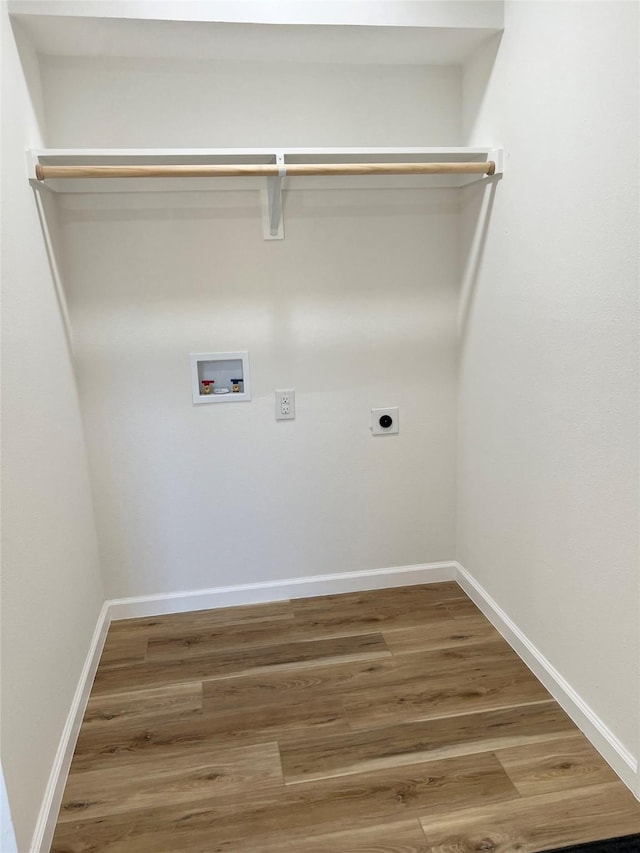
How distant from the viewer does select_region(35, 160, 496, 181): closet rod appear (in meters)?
1.80

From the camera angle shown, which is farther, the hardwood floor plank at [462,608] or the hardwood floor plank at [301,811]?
the hardwood floor plank at [462,608]

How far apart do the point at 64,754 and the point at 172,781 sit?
0.30 meters

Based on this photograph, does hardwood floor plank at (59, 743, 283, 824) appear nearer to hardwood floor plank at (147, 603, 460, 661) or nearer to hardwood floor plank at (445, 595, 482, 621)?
hardwood floor plank at (147, 603, 460, 661)

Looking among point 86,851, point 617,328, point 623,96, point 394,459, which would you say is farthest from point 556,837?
point 623,96

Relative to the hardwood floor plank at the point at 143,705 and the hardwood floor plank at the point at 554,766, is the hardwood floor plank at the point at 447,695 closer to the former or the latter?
the hardwood floor plank at the point at 554,766

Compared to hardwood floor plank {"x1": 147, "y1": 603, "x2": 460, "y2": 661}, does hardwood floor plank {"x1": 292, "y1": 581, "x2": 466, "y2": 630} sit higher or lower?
higher

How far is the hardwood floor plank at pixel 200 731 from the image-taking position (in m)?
1.77

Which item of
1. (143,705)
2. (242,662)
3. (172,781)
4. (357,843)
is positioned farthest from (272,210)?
(357,843)

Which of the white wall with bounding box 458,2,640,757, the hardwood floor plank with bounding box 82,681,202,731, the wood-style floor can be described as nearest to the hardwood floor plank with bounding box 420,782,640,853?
the wood-style floor

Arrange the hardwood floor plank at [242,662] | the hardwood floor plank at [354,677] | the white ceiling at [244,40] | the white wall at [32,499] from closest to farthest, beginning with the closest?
the white wall at [32,499] → the white ceiling at [244,40] → the hardwood floor plank at [354,677] → the hardwood floor plank at [242,662]

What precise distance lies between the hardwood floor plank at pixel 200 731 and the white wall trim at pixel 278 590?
62cm

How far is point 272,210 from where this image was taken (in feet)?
7.24

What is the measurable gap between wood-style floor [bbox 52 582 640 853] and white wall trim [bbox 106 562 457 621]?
0.28 ft

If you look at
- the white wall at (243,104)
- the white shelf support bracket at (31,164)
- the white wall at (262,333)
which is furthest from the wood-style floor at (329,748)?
the white wall at (243,104)
